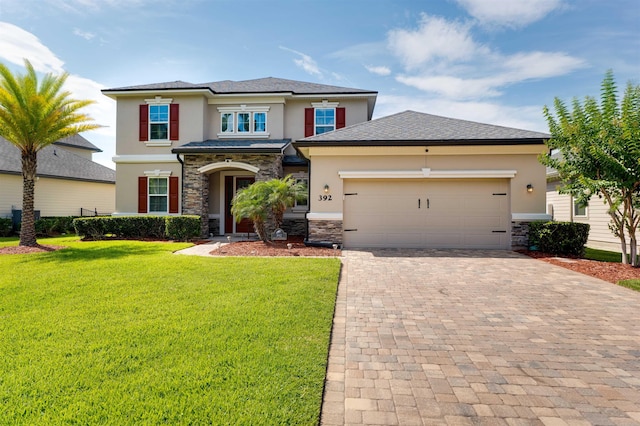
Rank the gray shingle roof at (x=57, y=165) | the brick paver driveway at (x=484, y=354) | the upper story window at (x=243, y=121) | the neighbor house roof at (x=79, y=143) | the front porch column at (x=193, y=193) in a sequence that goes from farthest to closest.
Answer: the neighbor house roof at (x=79, y=143) → the gray shingle roof at (x=57, y=165) → the upper story window at (x=243, y=121) → the front porch column at (x=193, y=193) → the brick paver driveway at (x=484, y=354)

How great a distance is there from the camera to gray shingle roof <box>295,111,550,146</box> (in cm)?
1033

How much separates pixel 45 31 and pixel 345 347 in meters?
12.5

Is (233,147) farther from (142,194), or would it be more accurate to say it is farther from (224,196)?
(142,194)

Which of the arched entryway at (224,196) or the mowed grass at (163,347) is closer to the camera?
the mowed grass at (163,347)

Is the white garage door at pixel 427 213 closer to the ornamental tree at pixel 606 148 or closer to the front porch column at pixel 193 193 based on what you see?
the ornamental tree at pixel 606 148

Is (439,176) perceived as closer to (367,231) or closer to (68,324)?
(367,231)

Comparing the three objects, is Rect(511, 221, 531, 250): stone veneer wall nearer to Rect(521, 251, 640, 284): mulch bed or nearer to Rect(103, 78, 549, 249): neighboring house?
Rect(103, 78, 549, 249): neighboring house

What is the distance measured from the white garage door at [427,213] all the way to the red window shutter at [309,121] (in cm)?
558

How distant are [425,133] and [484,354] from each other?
898cm

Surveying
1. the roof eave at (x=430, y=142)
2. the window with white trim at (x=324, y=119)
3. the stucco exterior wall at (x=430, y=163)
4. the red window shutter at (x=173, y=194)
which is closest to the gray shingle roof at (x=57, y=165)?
the red window shutter at (x=173, y=194)

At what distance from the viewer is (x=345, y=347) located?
3502mm

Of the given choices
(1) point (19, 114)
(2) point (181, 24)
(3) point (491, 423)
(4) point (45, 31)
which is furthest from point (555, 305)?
(1) point (19, 114)

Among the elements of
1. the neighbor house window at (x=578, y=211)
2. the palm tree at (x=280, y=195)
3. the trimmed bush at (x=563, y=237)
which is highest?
the palm tree at (x=280, y=195)

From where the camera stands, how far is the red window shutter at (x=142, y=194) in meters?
14.7
